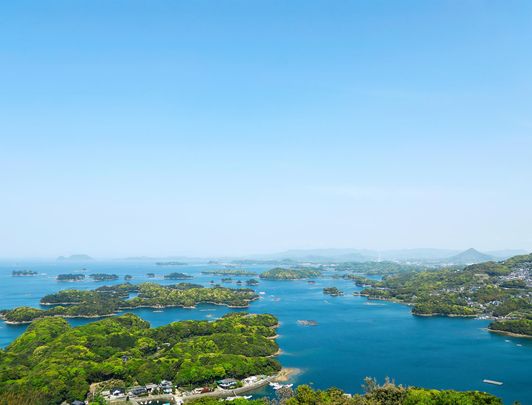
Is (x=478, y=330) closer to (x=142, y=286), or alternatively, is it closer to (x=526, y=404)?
(x=526, y=404)

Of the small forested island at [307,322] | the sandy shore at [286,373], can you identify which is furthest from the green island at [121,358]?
the small forested island at [307,322]

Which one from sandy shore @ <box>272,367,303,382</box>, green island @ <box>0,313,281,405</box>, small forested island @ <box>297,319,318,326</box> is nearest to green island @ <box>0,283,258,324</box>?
small forested island @ <box>297,319,318,326</box>

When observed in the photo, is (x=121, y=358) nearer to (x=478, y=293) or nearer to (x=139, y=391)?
(x=139, y=391)

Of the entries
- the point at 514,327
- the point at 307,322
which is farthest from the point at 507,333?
the point at 307,322

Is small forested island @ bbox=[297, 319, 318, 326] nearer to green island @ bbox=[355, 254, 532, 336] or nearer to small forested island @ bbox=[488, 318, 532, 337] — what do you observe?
green island @ bbox=[355, 254, 532, 336]

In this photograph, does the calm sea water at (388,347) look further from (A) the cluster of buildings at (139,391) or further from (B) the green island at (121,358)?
(A) the cluster of buildings at (139,391)

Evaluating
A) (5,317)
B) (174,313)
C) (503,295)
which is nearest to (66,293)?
(5,317)

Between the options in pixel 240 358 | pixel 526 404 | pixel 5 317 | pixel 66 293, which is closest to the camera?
pixel 526 404
